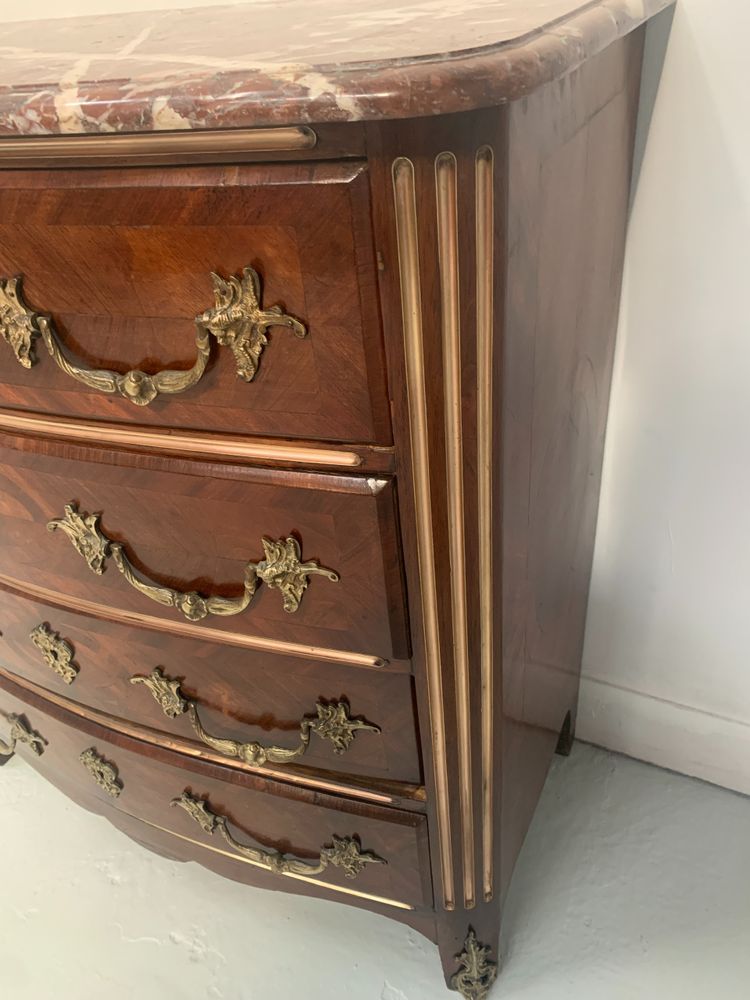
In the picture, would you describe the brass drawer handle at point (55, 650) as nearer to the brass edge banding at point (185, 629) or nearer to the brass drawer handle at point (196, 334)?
the brass edge banding at point (185, 629)

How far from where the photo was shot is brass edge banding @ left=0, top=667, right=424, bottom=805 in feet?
2.38

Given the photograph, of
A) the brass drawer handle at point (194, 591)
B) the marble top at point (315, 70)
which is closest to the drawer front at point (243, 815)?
the brass drawer handle at point (194, 591)

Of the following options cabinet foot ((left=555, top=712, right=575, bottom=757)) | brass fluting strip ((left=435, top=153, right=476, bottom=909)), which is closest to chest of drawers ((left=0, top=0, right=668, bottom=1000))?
brass fluting strip ((left=435, top=153, right=476, bottom=909))

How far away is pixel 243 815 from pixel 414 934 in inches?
13.5

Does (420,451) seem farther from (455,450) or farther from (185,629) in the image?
(185,629)

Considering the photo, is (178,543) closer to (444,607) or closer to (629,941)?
(444,607)

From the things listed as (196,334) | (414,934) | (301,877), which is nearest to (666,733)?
(414,934)

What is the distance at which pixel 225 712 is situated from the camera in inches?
28.8

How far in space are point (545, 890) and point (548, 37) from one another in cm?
98

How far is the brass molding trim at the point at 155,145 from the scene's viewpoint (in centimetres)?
39

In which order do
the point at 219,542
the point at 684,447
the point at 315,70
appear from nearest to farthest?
the point at 315,70 → the point at 219,542 → the point at 684,447

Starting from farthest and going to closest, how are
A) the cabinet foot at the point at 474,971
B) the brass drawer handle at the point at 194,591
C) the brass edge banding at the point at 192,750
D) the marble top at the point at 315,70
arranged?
the cabinet foot at the point at 474,971 < the brass edge banding at the point at 192,750 < the brass drawer handle at the point at 194,591 < the marble top at the point at 315,70

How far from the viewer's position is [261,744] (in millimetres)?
734

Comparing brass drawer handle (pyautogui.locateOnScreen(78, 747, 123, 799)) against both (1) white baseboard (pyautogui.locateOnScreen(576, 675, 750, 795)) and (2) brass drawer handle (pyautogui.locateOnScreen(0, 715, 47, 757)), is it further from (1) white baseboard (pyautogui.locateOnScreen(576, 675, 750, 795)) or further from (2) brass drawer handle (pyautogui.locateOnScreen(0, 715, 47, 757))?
(1) white baseboard (pyautogui.locateOnScreen(576, 675, 750, 795))
